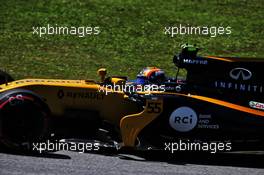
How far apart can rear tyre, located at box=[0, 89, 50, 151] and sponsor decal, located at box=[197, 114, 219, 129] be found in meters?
2.36

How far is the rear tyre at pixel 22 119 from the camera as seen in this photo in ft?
29.6

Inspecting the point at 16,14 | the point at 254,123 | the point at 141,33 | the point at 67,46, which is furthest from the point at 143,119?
the point at 16,14

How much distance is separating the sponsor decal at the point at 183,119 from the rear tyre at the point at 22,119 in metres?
1.94

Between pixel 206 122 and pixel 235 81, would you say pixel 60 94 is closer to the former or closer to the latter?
pixel 206 122

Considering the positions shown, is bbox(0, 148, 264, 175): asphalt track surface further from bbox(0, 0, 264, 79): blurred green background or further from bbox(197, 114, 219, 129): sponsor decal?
bbox(0, 0, 264, 79): blurred green background

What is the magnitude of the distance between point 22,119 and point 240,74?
354cm

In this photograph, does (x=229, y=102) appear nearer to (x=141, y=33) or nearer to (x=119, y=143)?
(x=119, y=143)

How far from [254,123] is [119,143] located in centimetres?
215

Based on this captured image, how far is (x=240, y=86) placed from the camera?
9.65 m

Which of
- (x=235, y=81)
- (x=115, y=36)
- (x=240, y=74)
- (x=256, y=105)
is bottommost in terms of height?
(x=256, y=105)

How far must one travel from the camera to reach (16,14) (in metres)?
19.9

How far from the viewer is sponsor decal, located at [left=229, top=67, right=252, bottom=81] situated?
9641 mm

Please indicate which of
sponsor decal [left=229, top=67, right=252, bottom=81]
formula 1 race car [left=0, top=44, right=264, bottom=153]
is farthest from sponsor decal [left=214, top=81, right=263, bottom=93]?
sponsor decal [left=229, top=67, right=252, bottom=81]

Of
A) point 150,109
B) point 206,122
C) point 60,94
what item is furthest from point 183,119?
point 60,94
